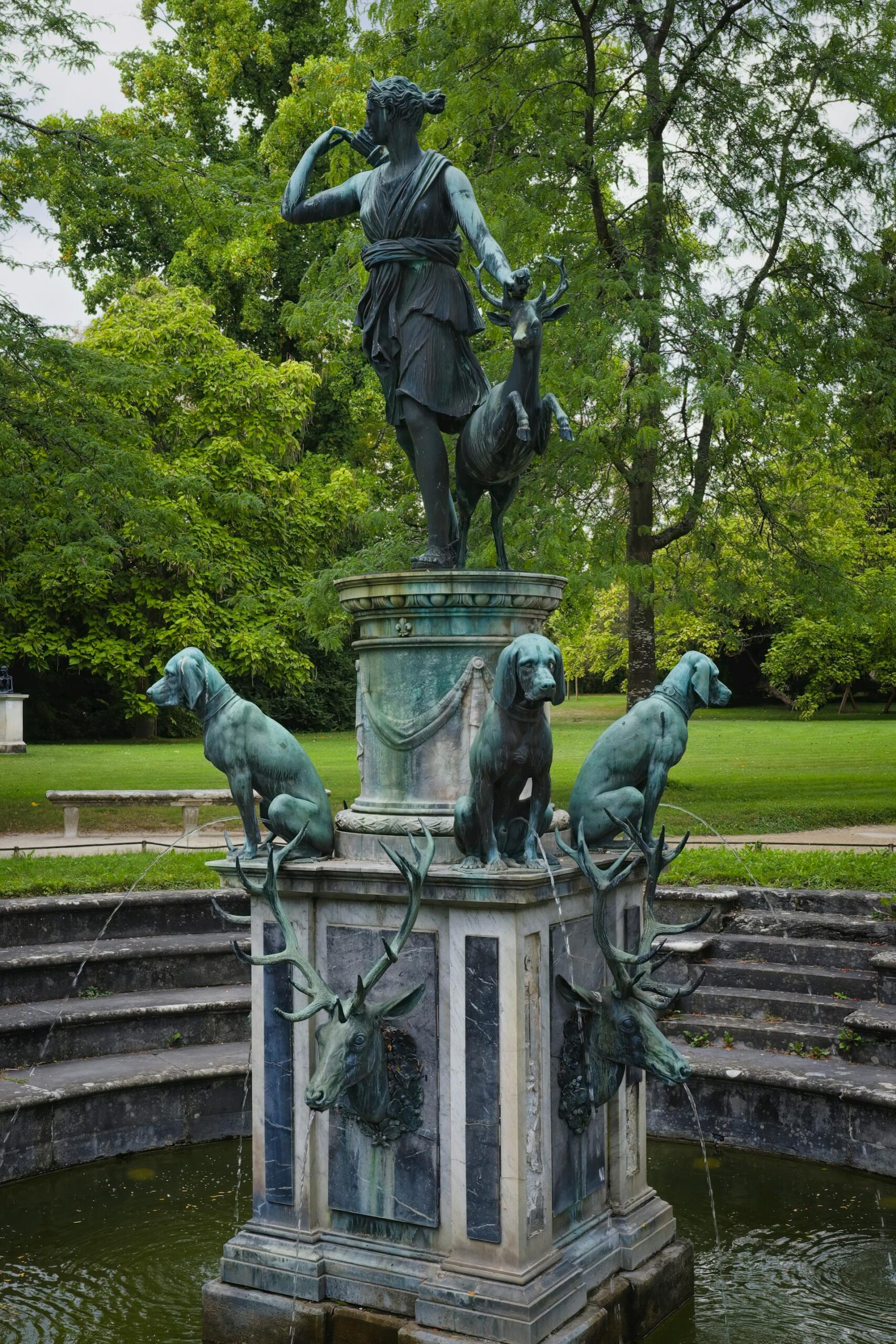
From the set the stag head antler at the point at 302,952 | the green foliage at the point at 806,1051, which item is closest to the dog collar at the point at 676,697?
the stag head antler at the point at 302,952

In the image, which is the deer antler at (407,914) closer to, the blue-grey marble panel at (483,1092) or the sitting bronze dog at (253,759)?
the blue-grey marble panel at (483,1092)

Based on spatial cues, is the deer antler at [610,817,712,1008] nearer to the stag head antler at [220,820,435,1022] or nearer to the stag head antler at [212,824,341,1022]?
the stag head antler at [220,820,435,1022]

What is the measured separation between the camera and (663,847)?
5.35 m

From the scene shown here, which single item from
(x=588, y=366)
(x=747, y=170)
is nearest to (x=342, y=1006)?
(x=588, y=366)

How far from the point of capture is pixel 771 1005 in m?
8.48

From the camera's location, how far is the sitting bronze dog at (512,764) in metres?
4.61

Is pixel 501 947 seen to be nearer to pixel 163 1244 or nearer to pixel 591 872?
pixel 591 872

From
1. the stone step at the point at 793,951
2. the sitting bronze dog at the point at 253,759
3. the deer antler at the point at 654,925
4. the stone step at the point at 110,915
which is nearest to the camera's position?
the deer antler at the point at 654,925

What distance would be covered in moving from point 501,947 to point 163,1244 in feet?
8.24

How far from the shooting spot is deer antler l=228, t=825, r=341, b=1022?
487 centimetres

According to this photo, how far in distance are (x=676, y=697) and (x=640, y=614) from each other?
Result: 10294mm

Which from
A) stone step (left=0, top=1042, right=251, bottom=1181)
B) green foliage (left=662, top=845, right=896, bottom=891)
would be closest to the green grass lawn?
green foliage (left=662, top=845, right=896, bottom=891)

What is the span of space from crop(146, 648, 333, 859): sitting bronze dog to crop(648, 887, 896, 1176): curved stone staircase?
3.35 m

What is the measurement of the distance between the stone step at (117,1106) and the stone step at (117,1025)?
0.42ft
